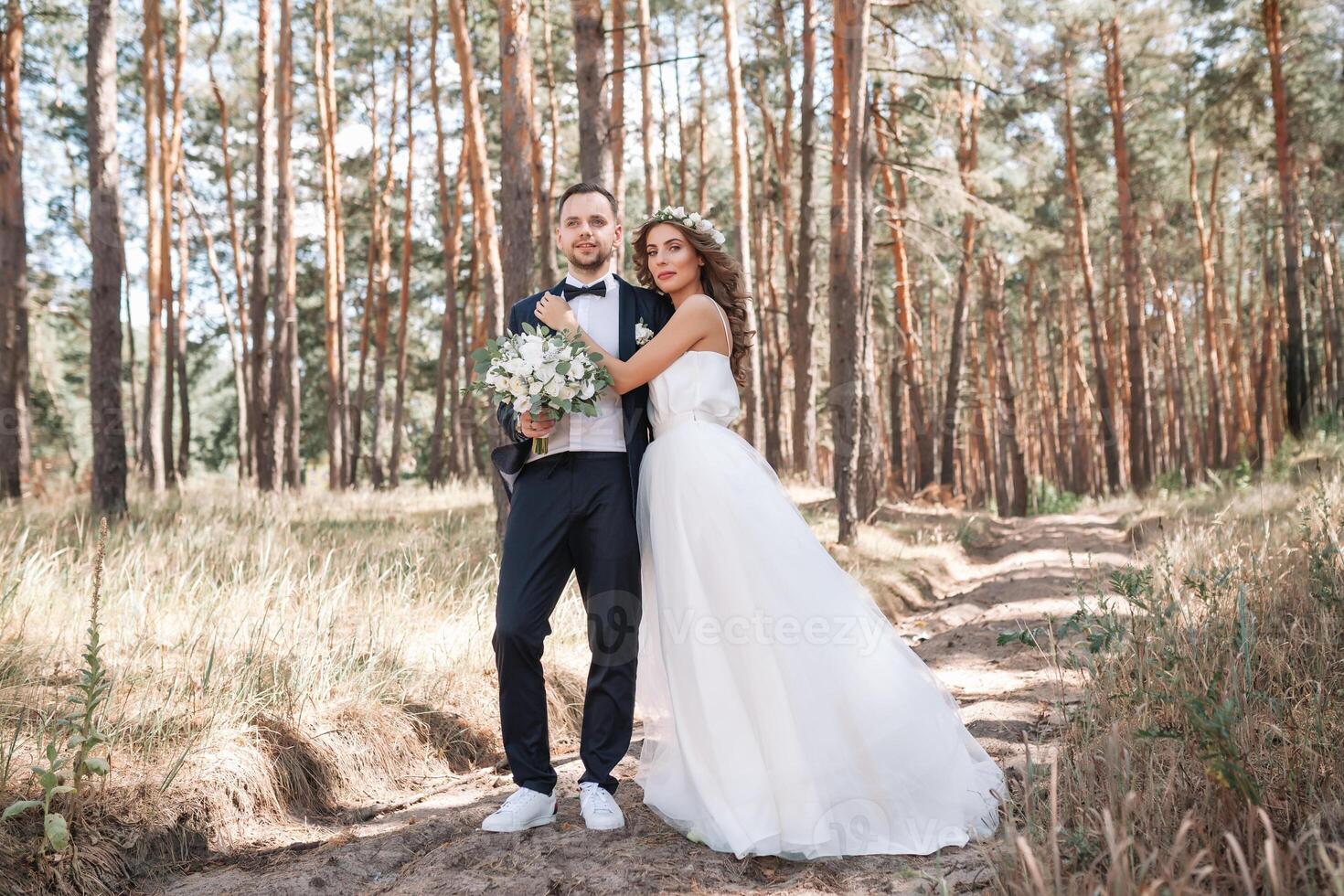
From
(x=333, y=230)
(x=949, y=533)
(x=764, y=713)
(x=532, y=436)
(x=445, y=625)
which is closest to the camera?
(x=764, y=713)

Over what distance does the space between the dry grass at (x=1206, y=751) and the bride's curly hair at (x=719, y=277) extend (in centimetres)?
191

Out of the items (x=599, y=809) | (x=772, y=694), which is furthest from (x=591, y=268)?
(x=599, y=809)

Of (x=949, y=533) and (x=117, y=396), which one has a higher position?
(x=117, y=396)

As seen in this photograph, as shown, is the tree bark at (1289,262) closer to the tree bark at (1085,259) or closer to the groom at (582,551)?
the tree bark at (1085,259)

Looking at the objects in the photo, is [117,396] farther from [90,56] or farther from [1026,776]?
[1026,776]

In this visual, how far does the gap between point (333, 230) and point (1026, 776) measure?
1812 centimetres

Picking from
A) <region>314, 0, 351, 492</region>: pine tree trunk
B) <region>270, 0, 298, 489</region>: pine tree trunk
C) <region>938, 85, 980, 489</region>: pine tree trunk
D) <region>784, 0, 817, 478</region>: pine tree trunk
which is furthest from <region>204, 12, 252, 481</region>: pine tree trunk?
<region>938, 85, 980, 489</region>: pine tree trunk

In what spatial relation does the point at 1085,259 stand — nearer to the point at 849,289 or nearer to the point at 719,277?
the point at 849,289

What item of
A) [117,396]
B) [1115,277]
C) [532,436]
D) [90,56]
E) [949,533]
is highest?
[1115,277]

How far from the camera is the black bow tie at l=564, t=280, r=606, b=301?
12.5ft

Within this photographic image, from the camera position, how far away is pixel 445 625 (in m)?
5.68

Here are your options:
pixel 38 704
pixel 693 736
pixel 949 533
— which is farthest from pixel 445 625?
pixel 949 533

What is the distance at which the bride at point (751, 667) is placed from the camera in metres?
3.14

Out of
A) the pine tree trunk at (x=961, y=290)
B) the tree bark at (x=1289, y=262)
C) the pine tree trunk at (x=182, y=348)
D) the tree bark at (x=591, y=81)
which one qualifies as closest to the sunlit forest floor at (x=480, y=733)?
the tree bark at (x=591, y=81)
